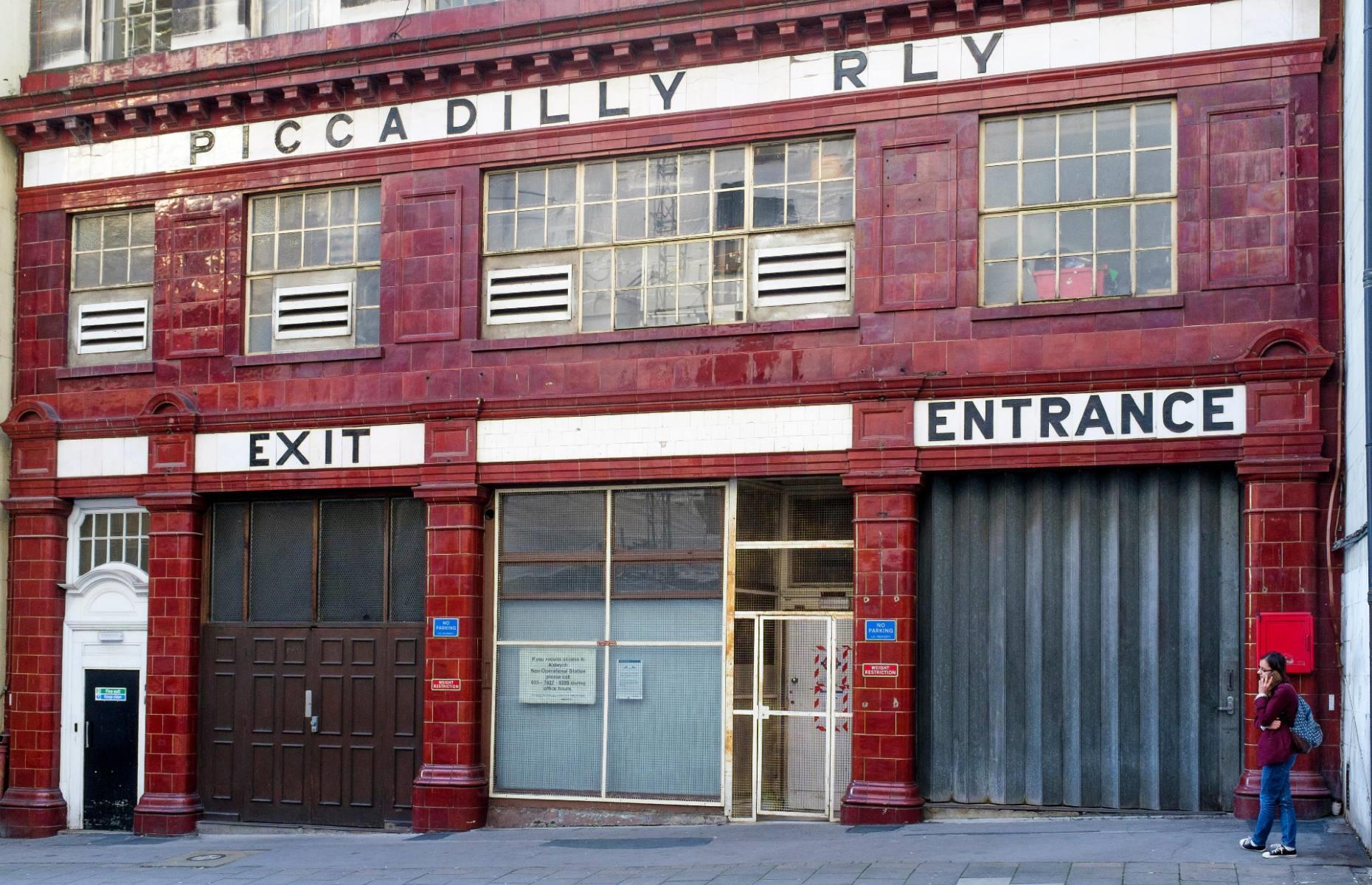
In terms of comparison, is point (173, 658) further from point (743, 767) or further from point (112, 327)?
point (743, 767)

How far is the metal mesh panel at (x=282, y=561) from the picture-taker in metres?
20.2

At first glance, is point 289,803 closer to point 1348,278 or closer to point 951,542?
point 951,542

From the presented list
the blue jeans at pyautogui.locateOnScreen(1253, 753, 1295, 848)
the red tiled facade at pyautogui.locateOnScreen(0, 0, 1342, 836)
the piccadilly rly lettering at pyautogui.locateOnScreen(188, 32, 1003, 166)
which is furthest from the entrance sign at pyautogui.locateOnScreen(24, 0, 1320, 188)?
the blue jeans at pyautogui.locateOnScreen(1253, 753, 1295, 848)

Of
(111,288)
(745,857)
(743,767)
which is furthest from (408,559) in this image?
(745,857)

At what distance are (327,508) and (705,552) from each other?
4770mm

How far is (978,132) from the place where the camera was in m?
17.3

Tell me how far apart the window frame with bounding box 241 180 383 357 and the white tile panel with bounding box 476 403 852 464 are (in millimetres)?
2106

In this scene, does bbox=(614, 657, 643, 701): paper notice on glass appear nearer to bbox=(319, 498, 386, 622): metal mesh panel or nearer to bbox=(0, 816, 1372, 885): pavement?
bbox=(0, 816, 1372, 885): pavement

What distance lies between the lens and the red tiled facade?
16.0 m

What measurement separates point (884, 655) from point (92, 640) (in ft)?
32.9

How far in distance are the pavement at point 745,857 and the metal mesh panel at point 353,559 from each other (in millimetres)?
2518

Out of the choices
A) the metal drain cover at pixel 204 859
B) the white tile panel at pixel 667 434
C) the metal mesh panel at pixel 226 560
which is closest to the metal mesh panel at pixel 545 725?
the white tile panel at pixel 667 434

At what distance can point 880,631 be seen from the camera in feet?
56.5

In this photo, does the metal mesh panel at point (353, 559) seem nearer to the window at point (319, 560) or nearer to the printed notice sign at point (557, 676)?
the window at point (319, 560)
